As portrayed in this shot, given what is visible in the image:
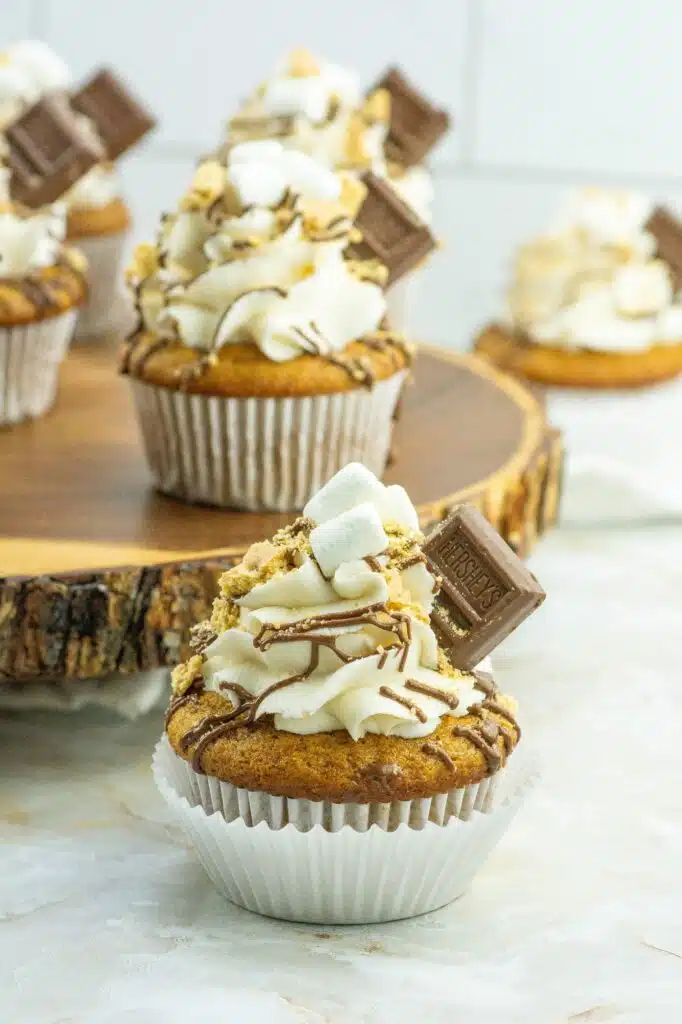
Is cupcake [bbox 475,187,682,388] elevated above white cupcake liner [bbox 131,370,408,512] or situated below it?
below

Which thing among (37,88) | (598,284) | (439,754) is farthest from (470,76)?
(439,754)

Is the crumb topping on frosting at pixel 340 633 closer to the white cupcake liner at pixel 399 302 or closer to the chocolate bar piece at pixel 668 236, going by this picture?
the white cupcake liner at pixel 399 302

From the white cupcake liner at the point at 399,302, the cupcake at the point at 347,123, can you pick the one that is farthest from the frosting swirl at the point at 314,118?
the white cupcake liner at the point at 399,302

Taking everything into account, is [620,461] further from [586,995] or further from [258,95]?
[586,995]

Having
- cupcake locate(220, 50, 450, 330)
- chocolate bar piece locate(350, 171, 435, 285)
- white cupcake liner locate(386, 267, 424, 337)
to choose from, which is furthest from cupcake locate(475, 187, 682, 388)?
chocolate bar piece locate(350, 171, 435, 285)

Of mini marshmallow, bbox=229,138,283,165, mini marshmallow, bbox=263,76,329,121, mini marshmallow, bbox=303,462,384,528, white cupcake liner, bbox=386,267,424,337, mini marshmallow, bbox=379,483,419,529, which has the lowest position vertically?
white cupcake liner, bbox=386,267,424,337

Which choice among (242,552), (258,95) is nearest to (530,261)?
(258,95)

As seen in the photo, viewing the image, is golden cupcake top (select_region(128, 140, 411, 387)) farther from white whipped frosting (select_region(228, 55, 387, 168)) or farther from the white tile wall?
the white tile wall
